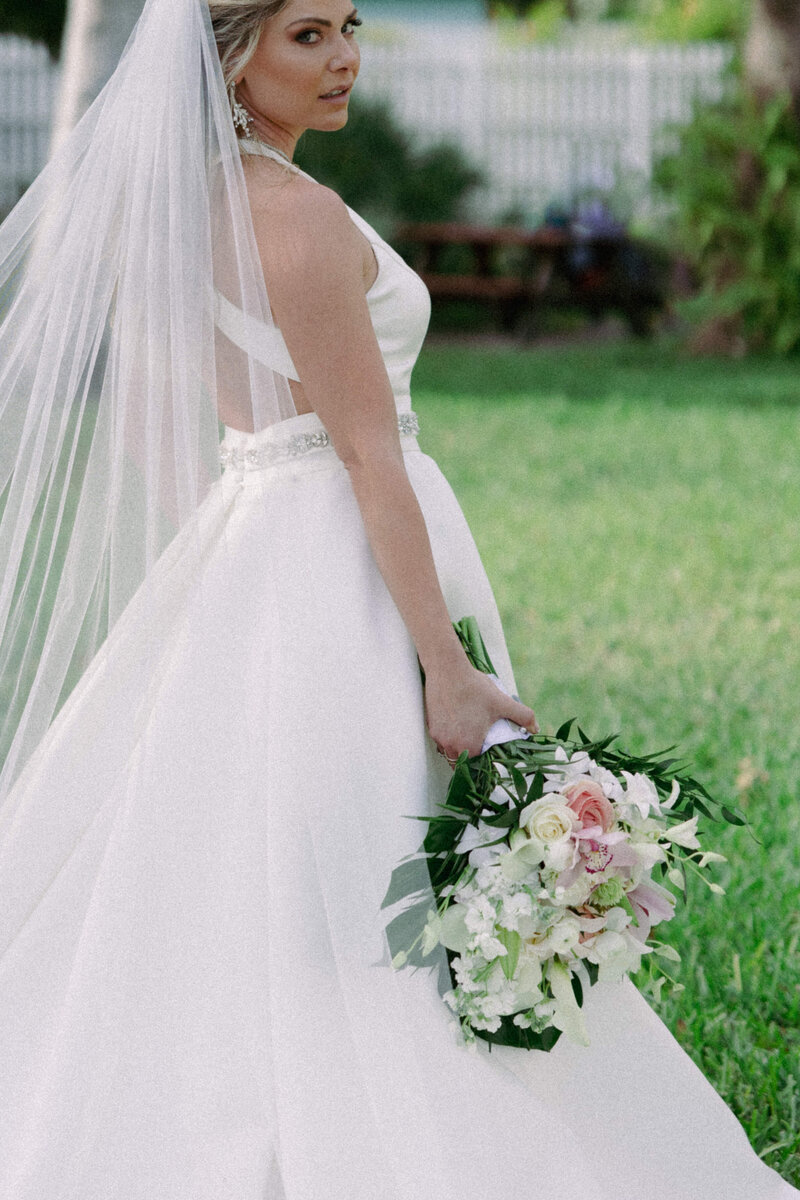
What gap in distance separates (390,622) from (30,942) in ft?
2.30

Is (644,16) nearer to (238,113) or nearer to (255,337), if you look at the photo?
(238,113)

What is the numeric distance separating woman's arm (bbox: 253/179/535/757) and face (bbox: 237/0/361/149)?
0.50 feet

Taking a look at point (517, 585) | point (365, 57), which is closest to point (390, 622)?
point (517, 585)

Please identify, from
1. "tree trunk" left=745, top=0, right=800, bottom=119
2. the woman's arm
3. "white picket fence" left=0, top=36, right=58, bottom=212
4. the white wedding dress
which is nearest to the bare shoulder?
the woman's arm

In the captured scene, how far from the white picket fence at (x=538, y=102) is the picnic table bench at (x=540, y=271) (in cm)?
156

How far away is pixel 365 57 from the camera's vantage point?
15594 mm

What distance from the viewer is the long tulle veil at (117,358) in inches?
78.4

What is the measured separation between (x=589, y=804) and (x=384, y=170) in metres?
14.0

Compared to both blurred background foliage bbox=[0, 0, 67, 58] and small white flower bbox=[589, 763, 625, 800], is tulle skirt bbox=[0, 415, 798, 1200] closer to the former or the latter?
small white flower bbox=[589, 763, 625, 800]

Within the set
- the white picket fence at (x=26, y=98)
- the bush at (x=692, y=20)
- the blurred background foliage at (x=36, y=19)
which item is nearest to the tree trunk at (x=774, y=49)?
the bush at (x=692, y=20)

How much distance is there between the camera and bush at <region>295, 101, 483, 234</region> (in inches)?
580

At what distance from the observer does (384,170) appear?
15.0 meters

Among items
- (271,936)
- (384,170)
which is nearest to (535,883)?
(271,936)

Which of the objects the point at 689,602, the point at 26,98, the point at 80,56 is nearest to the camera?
the point at 689,602
